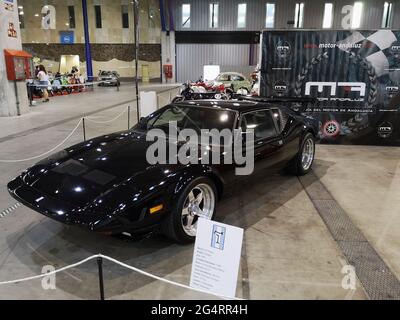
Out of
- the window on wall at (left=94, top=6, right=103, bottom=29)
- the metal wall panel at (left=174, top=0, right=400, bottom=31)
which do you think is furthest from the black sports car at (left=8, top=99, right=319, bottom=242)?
the window on wall at (left=94, top=6, right=103, bottom=29)

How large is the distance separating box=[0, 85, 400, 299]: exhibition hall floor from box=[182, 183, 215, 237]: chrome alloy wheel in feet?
0.68

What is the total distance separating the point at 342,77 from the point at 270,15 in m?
22.5

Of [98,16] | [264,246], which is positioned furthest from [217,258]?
[98,16]

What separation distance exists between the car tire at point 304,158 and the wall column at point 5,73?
31.3ft

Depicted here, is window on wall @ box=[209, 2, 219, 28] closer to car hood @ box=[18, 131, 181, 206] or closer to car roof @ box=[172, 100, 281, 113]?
car roof @ box=[172, 100, 281, 113]

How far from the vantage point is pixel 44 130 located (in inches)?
356

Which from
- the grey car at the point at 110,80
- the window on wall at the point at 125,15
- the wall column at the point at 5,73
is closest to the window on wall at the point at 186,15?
the grey car at the point at 110,80

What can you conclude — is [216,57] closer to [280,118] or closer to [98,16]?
[98,16]

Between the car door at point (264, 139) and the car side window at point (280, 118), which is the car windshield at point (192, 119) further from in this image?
the car side window at point (280, 118)

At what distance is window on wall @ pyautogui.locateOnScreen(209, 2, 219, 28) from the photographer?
27844 mm

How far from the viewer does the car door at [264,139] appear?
4.02 meters

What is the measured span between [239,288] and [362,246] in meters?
1.41

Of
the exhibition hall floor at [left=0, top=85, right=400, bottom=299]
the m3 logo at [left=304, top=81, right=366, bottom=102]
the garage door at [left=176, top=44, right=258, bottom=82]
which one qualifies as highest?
the garage door at [left=176, top=44, right=258, bottom=82]

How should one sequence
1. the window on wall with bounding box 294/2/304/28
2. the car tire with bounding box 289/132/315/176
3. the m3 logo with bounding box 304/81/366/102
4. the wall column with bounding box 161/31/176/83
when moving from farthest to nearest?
the wall column with bounding box 161/31/176/83 → the window on wall with bounding box 294/2/304/28 → the m3 logo with bounding box 304/81/366/102 → the car tire with bounding box 289/132/315/176
